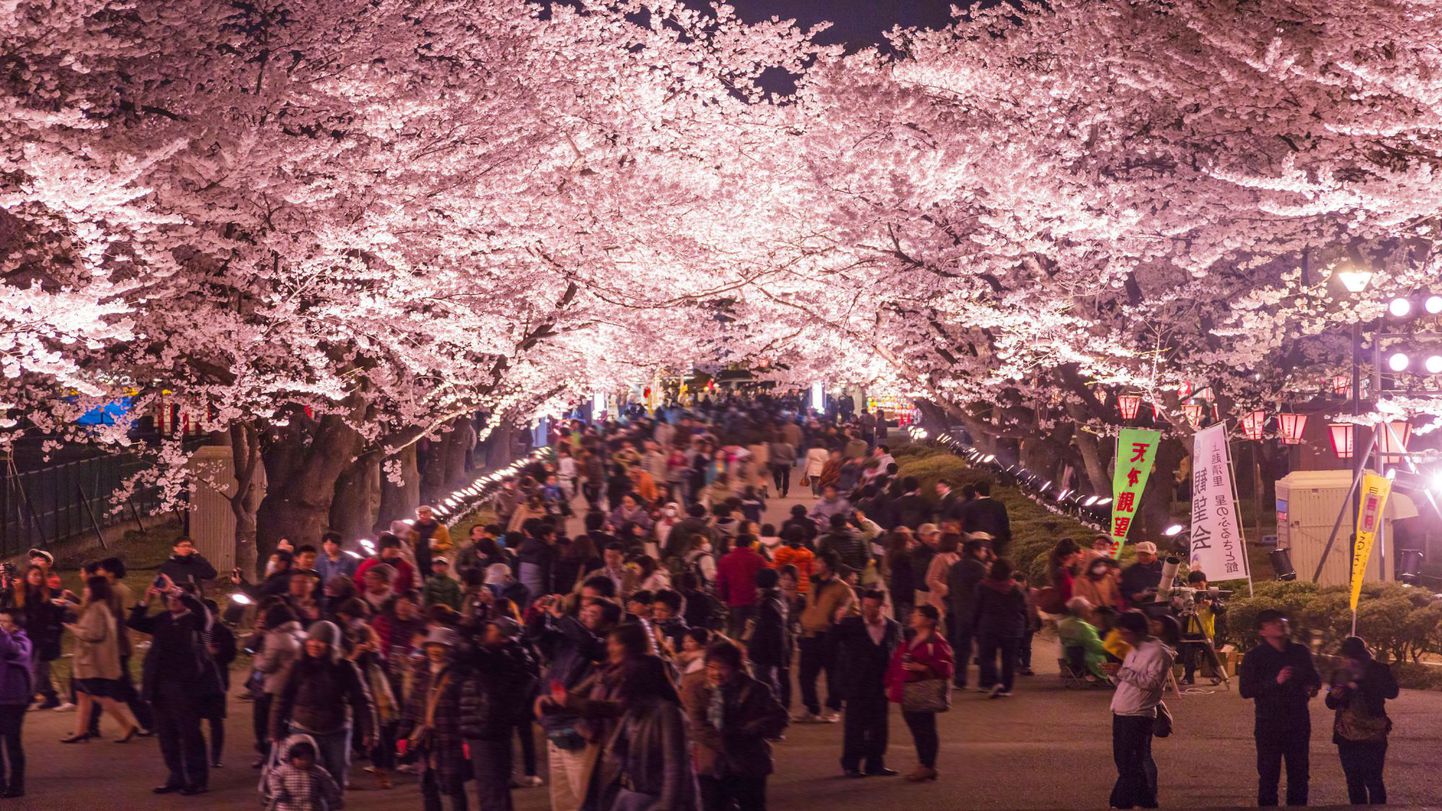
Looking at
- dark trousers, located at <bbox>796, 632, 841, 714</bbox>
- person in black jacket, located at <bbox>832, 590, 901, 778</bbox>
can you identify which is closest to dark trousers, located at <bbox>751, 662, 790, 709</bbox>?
dark trousers, located at <bbox>796, 632, 841, 714</bbox>

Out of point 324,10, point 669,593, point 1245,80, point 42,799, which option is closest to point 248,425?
point 324,10

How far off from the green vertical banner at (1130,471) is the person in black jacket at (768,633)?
9.15 meters

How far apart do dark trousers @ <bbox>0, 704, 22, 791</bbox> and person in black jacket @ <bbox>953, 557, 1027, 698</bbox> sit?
7.84m

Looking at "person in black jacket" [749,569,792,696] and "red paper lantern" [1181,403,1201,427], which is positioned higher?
"red paper lantern" [1181,403,1201,427]

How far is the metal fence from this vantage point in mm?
25672

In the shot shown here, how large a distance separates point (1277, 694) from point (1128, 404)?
15135mm

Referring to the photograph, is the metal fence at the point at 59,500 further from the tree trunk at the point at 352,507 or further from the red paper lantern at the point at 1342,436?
the red paper lantern at the point at 1342,436

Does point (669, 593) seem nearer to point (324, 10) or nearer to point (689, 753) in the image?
point (689, 753)

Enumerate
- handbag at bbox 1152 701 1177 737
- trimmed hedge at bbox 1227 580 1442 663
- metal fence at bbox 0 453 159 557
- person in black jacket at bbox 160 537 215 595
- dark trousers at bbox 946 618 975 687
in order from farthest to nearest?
metal fence at bbox 0 453 159 557 → trimmed hedge at bbox 1227 580 1442 663 → dark trousers at bbox 946 618 975 687 → person in black jacket at bbox 160 537 215 595 → handbag at bbox 1152 701 1177 737

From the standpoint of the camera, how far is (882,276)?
2392cm

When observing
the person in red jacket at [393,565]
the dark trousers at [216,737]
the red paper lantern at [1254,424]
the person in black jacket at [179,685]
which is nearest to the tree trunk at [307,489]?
the person in red jacket at [393,565]

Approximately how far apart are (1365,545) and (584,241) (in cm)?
1114

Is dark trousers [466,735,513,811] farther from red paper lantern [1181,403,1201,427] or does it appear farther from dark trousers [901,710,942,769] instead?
red paper lantern [1181,403,1201,427]

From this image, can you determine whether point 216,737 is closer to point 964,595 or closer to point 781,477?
point 964,595
